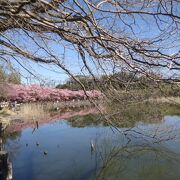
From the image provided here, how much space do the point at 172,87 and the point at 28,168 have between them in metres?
7.21

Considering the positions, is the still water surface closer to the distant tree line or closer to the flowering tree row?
the distant tree line

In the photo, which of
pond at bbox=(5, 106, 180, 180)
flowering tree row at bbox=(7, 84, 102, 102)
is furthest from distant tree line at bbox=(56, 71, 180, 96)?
flowering tree row at bbox=(7, 84, 102, 102)

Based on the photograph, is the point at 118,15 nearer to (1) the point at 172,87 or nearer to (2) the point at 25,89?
(1) the point at 172,87

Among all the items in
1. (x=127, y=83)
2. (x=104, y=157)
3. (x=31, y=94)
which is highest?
(x=31, y=94)

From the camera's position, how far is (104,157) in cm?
1173

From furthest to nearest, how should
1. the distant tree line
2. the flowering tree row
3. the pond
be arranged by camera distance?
the flowering tree row → the pond → the distant tree line

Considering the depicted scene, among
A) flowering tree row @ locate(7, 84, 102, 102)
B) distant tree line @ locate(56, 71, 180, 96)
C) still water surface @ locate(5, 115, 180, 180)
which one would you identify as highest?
flowering tree row @ locate(7, 84, 102, 102)

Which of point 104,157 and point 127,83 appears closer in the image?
point 127,83

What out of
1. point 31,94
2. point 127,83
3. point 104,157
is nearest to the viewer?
point 127,83

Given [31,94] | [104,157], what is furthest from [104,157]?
[31,94]

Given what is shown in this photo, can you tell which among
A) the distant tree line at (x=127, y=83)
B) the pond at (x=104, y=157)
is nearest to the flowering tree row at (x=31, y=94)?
the pond at (x=104, y=157)

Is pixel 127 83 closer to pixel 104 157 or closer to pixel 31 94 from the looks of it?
pixel 104 157

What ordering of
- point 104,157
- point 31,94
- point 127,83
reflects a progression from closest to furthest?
point 127,83 → point 104,157 → point 31,94

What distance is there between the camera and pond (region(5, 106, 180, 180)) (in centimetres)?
978
